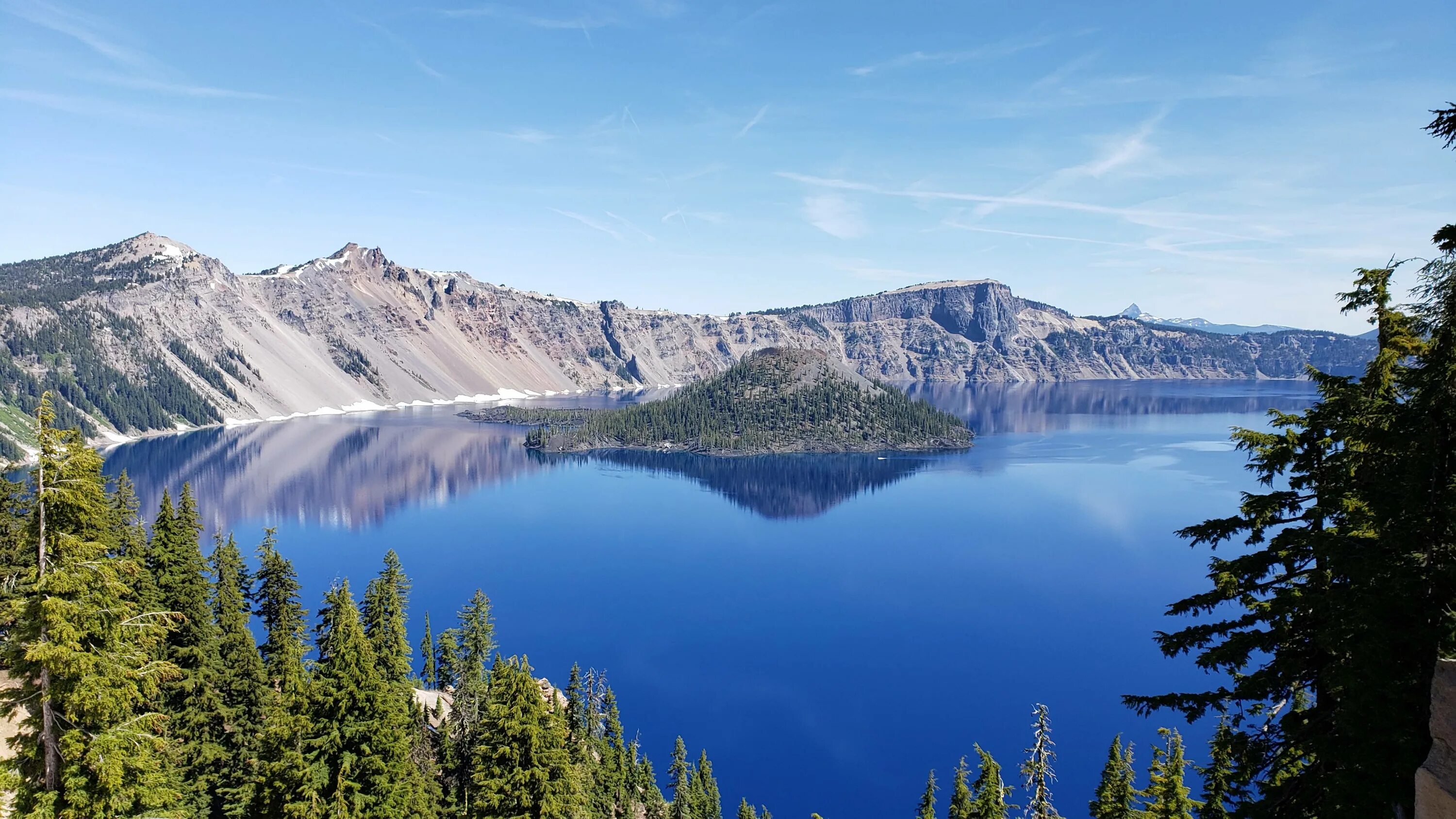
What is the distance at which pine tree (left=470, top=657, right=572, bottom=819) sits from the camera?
22875 mm

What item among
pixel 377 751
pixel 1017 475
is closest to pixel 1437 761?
pixel 377 751

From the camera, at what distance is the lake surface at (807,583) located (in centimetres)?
5903

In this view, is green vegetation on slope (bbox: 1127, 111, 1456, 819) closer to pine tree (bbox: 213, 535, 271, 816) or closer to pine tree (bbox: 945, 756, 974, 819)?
pine tree (bbox: 945, 756, 974, 819)

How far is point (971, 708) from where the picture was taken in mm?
62375

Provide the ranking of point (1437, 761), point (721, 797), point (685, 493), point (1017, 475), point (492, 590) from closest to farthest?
point (1437, 761) → point (721, 797) → point (492, 590) → point (685, 493) → point (1017, 475)

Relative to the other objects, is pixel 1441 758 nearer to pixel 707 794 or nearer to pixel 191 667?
pixel 191 667

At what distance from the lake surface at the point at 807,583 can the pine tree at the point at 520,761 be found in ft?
106

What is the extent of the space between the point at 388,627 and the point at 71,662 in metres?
28.2

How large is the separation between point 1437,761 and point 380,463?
635 feet

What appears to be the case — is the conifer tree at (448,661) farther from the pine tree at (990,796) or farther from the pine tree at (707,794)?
the pine tree at (990,796)

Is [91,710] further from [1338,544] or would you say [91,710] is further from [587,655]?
[587,655]

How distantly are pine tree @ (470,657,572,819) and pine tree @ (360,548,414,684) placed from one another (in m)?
14.2

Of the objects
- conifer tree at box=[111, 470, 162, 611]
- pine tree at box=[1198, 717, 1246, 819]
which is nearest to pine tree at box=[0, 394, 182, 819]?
conifer tree at box=[111, 470, 162, 611]

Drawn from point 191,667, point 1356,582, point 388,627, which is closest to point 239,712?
point 191,667
